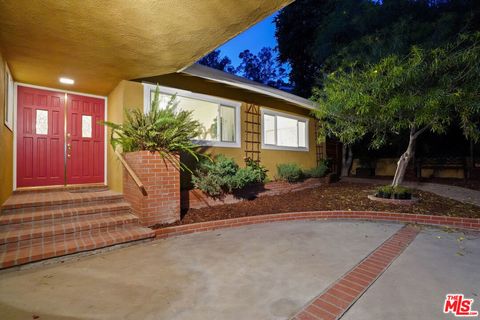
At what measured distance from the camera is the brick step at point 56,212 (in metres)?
3.56

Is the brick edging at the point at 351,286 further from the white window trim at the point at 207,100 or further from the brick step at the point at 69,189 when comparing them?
the brick step at the point at 69,189

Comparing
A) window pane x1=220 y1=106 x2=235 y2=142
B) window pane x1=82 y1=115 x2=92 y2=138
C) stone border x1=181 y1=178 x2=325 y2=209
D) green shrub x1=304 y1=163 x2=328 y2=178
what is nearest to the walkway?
green shrub x1=304 y1=163 x2=328 y2=178

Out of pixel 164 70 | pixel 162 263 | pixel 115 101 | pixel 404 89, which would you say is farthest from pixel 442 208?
pixel 115 101

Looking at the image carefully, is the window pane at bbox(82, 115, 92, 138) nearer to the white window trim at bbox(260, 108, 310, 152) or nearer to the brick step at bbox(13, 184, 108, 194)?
the brick step at bbox(13, 184, 108, 194)

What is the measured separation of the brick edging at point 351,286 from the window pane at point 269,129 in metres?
5.12

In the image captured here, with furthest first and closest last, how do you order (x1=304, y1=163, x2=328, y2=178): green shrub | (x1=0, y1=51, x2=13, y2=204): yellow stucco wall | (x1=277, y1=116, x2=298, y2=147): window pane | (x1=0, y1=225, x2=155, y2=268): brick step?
1. (x1=304, y1=163, x2=328, y2=178): green shrub
2. (x1=277, y1=116, x2=298, y2=147): window pane
3. (x1=0, y1=51, x2=13, y2=204): yellow stucco wall
4. (x1=0, y1=225, x2=155, y2=268): brick step

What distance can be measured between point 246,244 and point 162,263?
1.29m

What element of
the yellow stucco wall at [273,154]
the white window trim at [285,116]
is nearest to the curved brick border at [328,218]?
the yellow stucco wall at [273,154]

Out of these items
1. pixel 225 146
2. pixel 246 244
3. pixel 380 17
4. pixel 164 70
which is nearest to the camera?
pixel 246 244

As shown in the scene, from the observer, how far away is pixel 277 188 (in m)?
7.60

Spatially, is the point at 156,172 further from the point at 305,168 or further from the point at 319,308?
the point at 305,168

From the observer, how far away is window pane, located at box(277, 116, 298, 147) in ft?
28.9

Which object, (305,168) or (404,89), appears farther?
(305,168)

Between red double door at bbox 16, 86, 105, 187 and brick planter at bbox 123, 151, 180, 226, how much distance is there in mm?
1770
